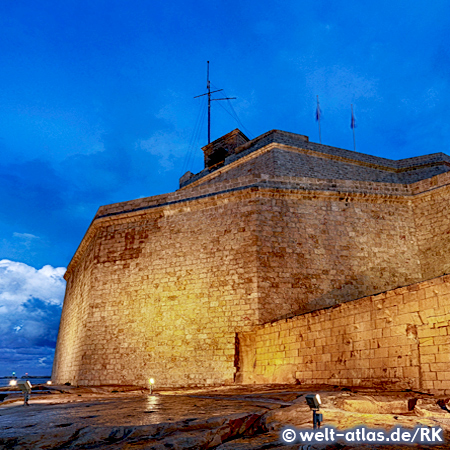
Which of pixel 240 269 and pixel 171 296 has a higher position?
pixel 240 269

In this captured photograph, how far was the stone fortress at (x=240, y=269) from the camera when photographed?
10.4 metres

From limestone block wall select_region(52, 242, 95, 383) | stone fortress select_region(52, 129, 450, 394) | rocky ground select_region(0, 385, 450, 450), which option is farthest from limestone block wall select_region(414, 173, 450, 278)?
limestone block wall select_region(52, 242, 95, 383)

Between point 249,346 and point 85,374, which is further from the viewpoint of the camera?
point 85,374

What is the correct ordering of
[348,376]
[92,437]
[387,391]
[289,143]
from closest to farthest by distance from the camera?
[92,437], [387,391], [348,376], [289,143]

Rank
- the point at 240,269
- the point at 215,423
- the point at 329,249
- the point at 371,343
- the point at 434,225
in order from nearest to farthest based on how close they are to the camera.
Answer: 1. the point at 215,423
2. the point at 371,343
3. the point at 240,269
4. the point at 329,249
5. the point at 434,225

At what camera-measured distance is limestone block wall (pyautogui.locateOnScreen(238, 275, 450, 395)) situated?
5633 mm

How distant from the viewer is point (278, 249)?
11.3 m

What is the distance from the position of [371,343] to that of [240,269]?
4843 mm

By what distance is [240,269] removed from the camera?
36.3 feet

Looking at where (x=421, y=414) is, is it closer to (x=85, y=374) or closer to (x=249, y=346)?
(x=249, y=346)

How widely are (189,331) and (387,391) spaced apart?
6316mm

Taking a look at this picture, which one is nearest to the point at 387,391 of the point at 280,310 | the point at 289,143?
the point at 280,310

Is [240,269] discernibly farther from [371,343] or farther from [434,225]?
[434,225]

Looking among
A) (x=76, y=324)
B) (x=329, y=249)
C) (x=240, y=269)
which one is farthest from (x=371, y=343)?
(x=76, y=324)
